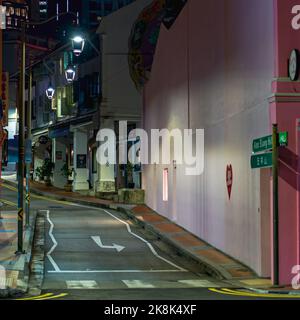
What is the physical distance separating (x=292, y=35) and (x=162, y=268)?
803cm

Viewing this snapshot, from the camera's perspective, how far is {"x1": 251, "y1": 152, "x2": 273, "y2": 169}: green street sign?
16250 millimetres

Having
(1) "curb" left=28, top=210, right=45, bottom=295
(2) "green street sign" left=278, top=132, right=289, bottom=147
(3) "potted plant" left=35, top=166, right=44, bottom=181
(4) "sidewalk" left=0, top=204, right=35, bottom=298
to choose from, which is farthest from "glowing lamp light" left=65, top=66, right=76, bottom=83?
(2) "green street sign" left=278, top=132, right=289, bottom=147

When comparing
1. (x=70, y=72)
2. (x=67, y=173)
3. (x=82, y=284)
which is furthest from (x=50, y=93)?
(x=82, y=284)

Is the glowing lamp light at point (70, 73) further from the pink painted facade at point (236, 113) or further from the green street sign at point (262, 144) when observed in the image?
the green street sign at point (262, 144)

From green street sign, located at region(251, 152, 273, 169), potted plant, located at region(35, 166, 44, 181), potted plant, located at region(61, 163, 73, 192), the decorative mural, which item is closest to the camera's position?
green street sign, located at region(251, 152, 273, 169)

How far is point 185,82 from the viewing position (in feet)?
91.4

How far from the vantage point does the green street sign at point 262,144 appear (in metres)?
16.2

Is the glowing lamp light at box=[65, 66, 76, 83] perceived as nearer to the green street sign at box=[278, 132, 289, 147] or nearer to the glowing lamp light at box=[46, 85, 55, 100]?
the glowing lamp light at box=[46, 85, 55, 100]

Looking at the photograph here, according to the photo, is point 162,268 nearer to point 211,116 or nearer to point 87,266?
point 87,266

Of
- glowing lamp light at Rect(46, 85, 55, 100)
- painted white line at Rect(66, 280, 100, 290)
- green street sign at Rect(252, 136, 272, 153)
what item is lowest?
painted white line at Rect(66, 280, 100, 290)

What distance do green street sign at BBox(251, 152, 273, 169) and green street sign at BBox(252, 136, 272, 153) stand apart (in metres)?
0.17

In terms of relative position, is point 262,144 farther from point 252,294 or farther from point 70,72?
point 70,72

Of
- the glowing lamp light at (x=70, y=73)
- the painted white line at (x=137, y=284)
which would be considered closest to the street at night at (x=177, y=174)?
the painted white line at (x=137, y=284)
